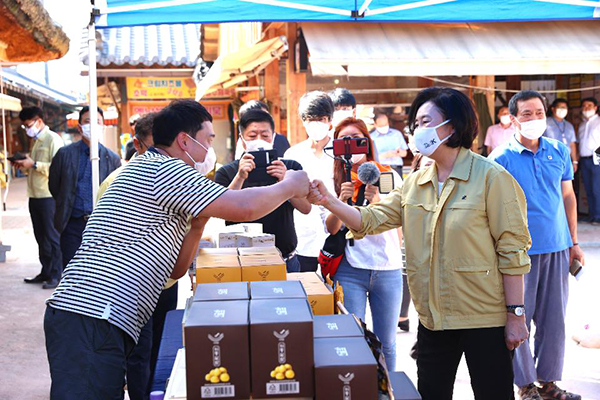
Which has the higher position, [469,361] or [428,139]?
[428,139]

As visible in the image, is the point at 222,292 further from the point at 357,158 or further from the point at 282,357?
the point at 357,158

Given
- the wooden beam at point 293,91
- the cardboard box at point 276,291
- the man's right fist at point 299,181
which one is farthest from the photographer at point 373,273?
the wooden beam at point 293,91

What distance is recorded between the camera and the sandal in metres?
4.36

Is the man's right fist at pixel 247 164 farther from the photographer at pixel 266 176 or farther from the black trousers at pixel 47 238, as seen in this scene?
the black trousers at pixel 47 238

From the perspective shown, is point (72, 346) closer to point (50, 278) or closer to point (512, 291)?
point (512, 291)

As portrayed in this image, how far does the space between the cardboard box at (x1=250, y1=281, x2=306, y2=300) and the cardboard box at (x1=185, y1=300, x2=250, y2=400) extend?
33 cm

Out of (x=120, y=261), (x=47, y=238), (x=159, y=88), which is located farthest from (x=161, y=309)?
(x=159, y=88)

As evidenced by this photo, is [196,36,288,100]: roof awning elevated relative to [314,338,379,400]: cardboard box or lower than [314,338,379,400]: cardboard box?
elevated

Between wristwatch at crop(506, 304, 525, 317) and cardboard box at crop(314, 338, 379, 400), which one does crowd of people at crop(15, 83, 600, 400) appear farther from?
cardboard box at crop(314, 338, 379, 400)

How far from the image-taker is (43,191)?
8453 millimetres

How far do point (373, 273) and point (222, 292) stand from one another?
1.72 m

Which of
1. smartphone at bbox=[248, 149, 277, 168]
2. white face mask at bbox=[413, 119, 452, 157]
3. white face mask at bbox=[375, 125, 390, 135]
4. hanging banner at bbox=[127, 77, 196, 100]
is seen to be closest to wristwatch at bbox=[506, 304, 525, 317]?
white face mask at bbox=[413, 119, 452, 157]

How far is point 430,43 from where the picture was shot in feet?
27.5

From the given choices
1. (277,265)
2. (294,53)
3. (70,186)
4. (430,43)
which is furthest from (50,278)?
(277,265)
